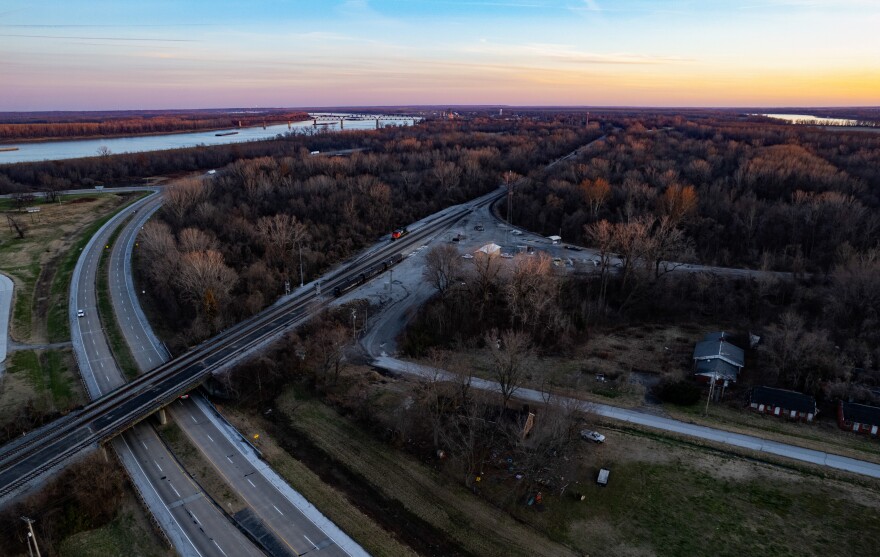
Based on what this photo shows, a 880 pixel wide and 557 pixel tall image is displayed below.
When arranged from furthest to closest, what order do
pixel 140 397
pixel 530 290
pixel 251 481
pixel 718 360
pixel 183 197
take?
pixel 183 197 < pixel 530 290 < pixel 718 360 < pixel 140 397 < pixel 251 481

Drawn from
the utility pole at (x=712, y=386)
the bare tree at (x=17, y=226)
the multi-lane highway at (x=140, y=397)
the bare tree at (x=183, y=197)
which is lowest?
the utility pole at (x=712, y=386)

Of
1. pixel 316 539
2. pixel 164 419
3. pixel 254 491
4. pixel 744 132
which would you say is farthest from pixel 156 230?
pixel 744 132

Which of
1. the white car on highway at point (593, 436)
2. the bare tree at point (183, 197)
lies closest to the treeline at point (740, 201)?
the white car on highway at point (593, 436)

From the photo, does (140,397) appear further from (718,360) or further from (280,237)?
(718,360)

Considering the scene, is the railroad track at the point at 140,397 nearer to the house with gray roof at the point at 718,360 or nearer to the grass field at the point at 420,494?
the grass field at the point at 420,494

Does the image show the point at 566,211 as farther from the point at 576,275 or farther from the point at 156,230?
the point at 156,230

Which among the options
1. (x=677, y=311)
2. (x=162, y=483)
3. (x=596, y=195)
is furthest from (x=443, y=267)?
(x=596, y=195)

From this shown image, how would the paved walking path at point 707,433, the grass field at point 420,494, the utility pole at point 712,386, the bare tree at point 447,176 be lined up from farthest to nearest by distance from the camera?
the bare tree at point 447,176 → the utility pole at point 712,386 → the paved walking path at point 707,433 → the grass field at point 420,494
